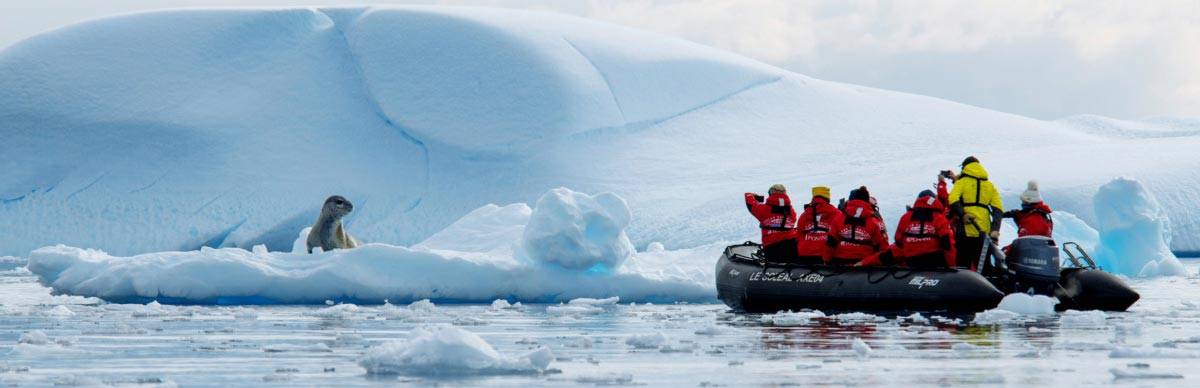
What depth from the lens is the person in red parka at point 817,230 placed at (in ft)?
45.8

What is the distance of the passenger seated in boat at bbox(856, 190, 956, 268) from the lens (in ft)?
43.8

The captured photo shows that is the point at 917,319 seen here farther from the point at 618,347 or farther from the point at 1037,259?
the point at 618,347

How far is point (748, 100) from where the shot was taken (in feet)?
109

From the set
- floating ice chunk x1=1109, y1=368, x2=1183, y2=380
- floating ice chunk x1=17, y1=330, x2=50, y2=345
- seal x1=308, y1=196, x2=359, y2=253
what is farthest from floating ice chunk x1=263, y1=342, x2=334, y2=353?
seal x1=308, y1=196, x2=359, y2=253

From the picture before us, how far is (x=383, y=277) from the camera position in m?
15.2

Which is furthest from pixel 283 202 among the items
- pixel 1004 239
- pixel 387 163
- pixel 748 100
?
pixel 1004 239

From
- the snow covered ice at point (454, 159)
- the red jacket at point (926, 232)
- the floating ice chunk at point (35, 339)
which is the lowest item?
the floating ice chunk at point (35, 339)

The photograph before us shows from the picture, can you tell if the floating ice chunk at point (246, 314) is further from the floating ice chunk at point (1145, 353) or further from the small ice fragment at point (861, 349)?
the floating ice chunk at point (1145, 353)

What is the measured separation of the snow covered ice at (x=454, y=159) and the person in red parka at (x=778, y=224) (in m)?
0.95

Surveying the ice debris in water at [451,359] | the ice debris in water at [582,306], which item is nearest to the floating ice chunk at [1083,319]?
the ice debris in water at [582,306]

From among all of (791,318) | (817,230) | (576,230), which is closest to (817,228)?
(817,230)

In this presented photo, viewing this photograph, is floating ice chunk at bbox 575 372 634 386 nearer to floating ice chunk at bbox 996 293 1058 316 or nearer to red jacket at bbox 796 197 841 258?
floating ice chunk at bbox 996 293 1058 316

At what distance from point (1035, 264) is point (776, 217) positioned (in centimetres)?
222

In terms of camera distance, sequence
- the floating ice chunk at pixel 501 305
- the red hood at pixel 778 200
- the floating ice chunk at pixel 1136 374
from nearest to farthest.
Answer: the floating ice chunk at pixel 1136 374 < the red hood at pixel 778 200 < the floating ice chunk at pixel 501 305
